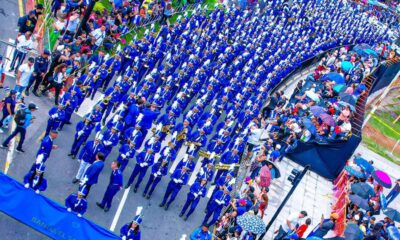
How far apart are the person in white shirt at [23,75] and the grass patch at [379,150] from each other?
61.3 ft

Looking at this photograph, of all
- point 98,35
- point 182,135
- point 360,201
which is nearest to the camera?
point 360,201

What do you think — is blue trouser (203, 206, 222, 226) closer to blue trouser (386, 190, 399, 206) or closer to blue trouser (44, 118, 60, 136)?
blue trouser (44, 118, 60, 136)

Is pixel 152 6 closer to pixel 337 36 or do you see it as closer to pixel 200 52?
pixel 200 52

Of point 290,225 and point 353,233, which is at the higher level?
point 353,233

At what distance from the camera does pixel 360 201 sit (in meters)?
17.1

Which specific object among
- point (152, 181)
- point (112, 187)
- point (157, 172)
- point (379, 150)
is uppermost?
point (379, 150)

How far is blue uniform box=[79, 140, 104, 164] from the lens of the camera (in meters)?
14.1

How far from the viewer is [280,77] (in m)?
28.0

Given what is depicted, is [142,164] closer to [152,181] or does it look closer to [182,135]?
[152,181]

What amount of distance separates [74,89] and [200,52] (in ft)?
28.7

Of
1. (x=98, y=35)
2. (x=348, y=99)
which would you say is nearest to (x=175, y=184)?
(x=98, y=35)

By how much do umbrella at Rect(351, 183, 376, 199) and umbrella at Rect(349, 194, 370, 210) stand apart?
0.25 metres

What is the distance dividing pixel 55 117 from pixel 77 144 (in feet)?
3.39

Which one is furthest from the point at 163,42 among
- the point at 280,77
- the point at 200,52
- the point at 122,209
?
the point at 122,209
